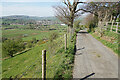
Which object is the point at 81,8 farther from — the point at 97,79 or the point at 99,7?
the point at 97,79

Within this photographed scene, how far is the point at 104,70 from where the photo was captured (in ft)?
13.6

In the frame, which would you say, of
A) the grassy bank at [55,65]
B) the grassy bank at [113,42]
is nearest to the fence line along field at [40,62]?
the grassy bank at [55,65]

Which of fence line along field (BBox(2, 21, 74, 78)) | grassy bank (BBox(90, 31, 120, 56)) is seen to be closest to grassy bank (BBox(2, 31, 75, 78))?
fence line along field (BBox(2, 21, 74, 78))

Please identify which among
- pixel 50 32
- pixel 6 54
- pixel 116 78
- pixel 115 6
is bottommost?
pixel 6 54

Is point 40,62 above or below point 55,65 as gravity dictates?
below

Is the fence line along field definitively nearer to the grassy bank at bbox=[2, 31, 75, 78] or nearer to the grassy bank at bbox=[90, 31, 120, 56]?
the grassy bank at bbox=[2, 31, 75, 78]

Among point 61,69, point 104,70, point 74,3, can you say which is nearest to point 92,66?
point 104,70

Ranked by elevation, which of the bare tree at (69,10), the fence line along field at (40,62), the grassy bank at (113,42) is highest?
the bare tree at (69,10)

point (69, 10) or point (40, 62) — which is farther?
point (69, 10)

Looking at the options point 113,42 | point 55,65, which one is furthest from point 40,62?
point 113,42

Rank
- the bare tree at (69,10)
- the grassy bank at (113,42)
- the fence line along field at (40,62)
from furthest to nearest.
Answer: the bare tree at (69,10) → the grassy bank at (113,42) → the fence line along field at (40,62)

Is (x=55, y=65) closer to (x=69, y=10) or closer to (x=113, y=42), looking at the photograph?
(x=113, y=42)

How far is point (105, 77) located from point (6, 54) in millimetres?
18368

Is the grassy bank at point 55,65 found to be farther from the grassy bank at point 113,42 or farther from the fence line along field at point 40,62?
the grassy bank at point 113,42
